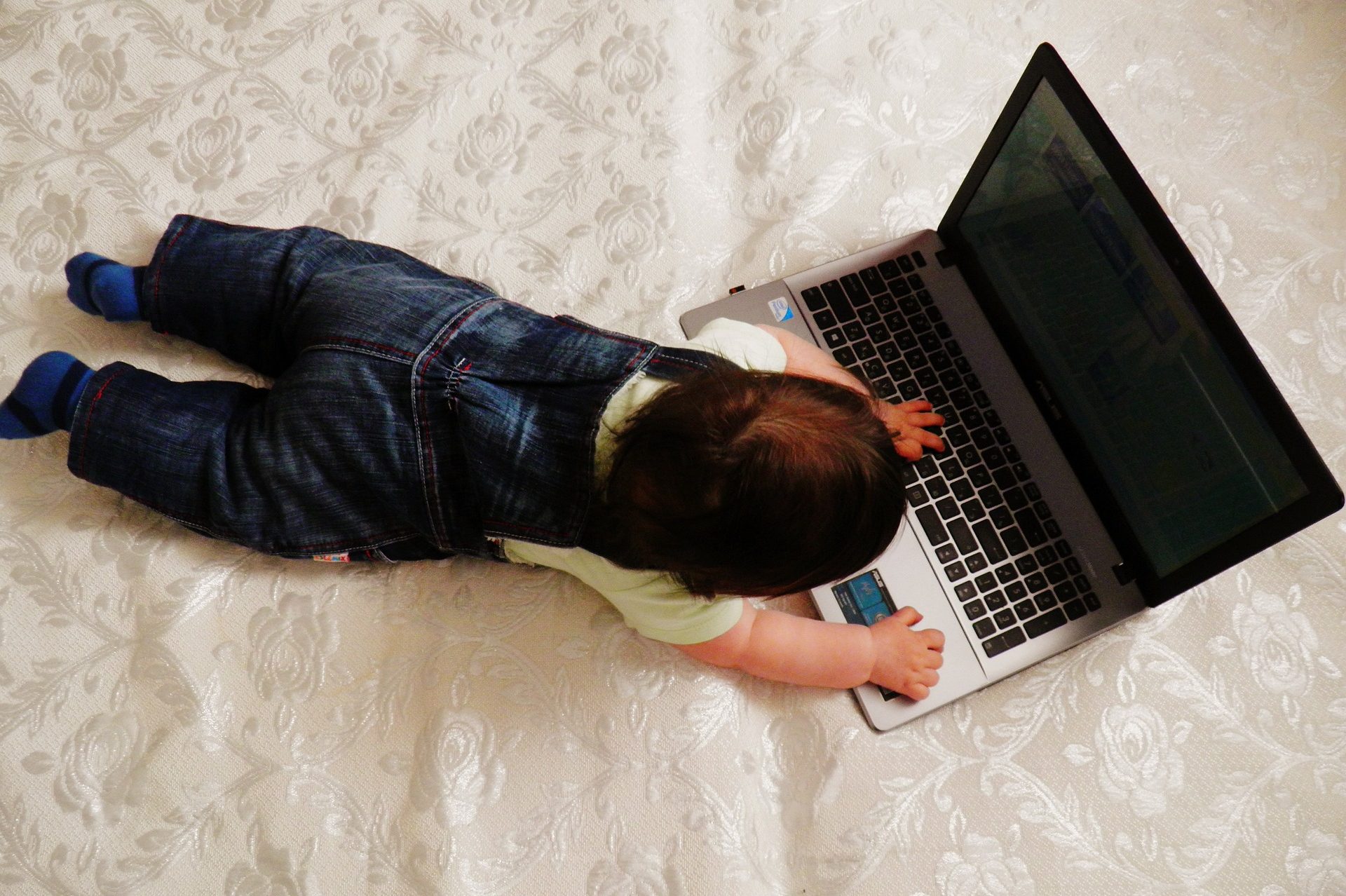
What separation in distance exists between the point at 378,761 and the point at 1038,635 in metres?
0.59

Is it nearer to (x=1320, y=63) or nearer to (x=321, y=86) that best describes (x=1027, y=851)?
(x=1320, y=63)

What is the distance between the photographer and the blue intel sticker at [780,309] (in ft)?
2.64

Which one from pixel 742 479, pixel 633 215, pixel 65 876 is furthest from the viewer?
pixel 633 215

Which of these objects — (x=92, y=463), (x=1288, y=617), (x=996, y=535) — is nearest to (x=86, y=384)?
(x=92, y=463)

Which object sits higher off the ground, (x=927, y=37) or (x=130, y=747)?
(x=927, y=37)

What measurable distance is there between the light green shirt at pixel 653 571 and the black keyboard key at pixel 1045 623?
0.85 feet

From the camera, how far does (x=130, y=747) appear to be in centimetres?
72

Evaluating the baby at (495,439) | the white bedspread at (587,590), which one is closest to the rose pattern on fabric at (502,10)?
the white bedspread at (587,590)

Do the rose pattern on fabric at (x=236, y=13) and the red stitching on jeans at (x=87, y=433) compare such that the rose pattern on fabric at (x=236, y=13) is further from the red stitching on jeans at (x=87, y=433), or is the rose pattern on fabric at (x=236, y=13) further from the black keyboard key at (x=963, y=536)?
the black keyboard key at (x=963, y=536)

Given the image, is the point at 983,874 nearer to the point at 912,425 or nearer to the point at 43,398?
the point at 912,425

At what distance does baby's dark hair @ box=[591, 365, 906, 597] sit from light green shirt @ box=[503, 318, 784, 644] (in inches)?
1.3

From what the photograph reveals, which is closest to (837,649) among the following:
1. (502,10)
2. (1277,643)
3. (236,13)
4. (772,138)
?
(1277,643)

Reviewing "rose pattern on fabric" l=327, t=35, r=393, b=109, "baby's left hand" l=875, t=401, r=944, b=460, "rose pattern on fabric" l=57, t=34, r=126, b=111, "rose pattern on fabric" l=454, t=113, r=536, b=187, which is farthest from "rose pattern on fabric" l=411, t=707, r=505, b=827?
"rose pattern on fabric" l=57, t=34, r=126, b=111

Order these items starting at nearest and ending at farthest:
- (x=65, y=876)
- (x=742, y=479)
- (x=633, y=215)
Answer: (x=742, y=479)
(x=65, y=876)
(x=633, y=215)
